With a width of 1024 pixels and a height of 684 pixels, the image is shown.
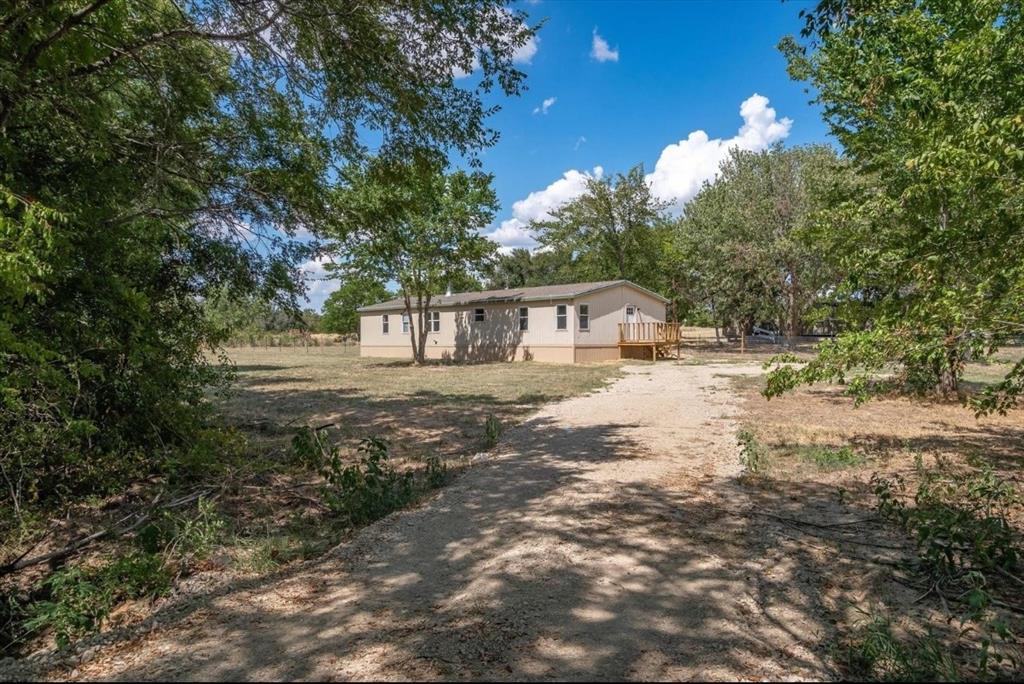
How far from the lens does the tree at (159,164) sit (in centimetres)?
414

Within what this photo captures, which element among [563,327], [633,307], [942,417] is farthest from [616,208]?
[942,417]

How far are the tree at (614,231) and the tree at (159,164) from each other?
28702mm

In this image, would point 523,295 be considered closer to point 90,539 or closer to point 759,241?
point 759,241

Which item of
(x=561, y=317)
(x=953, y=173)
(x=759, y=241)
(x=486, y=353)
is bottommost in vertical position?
(x=486, y=353)

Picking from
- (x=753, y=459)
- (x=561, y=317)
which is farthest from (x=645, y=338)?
(x=753, y=459)

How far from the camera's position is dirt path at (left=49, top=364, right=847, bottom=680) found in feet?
7.53

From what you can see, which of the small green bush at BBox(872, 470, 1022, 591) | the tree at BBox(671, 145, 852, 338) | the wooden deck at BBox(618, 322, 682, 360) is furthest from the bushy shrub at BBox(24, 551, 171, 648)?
the tree at BBox(671, 145, 852, 338)

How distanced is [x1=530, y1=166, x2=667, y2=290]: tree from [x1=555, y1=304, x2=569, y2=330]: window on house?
44.4ft

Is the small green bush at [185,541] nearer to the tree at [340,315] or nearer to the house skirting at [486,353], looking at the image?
the house skirting at [486,353]

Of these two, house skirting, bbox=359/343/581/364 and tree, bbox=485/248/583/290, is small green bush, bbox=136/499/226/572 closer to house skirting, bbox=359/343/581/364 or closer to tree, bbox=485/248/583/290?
house skirting, bbox=359/343/581/364

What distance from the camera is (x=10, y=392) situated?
3.74 m

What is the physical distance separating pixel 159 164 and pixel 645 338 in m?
20.8

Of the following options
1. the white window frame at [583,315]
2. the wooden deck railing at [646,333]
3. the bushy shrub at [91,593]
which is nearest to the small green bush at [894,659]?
the bushy shrub at [91,593]

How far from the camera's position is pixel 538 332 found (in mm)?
23516
